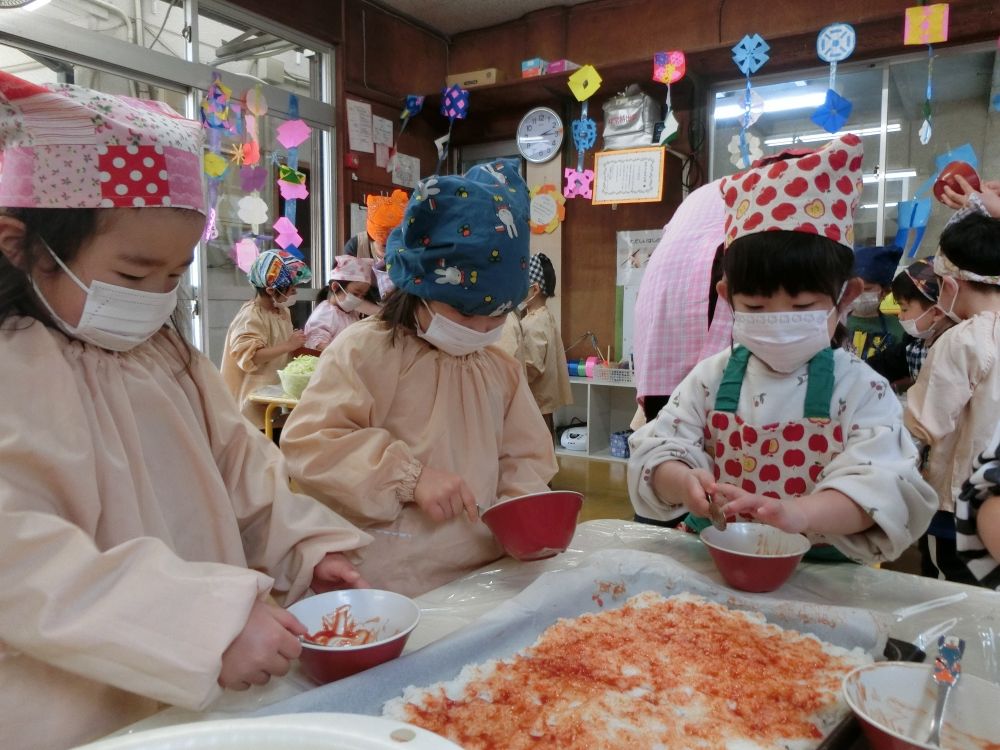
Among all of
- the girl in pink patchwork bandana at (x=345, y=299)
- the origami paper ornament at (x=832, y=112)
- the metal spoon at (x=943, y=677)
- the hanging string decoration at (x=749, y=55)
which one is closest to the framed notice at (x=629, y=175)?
the hanging string decoration at (x=749, y=55)

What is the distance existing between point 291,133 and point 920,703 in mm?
4979

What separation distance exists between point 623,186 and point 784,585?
14.3 feet

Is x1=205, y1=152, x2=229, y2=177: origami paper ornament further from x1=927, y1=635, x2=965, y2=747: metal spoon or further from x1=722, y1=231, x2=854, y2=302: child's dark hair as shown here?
x1=927, y1=635, x2=965, y2=747: metal spoon

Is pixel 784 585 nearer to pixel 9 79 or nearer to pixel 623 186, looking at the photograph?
pixel 9 79

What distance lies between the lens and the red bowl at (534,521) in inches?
44.6

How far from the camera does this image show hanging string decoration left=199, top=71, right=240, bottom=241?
4.45 metres

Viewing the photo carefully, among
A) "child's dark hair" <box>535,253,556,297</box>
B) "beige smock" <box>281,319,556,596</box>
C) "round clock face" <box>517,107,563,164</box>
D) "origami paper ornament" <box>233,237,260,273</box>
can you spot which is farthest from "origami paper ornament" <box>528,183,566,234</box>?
"beige smock" <box>281,319,556,596</box>

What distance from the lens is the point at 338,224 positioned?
5.47m

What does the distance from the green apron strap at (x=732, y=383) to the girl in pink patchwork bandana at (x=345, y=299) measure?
3.30 m

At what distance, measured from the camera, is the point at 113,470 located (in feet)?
2.86

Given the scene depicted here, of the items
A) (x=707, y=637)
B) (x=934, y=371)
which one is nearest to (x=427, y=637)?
(x=707, y=637)

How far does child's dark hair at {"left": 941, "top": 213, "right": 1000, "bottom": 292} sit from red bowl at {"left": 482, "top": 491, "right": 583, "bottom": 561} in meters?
1.99

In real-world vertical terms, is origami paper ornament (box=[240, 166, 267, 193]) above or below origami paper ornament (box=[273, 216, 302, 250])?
above

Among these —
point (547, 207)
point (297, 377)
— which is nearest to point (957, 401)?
point (297, 377)
